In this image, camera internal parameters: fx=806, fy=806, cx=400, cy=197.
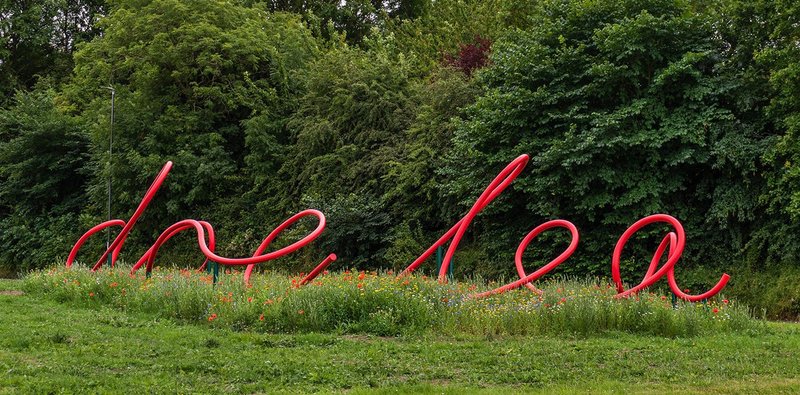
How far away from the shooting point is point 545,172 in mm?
19766

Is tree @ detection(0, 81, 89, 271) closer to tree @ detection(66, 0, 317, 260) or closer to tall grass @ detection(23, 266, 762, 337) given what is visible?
tree @ detection(66, 0, 317, 260)

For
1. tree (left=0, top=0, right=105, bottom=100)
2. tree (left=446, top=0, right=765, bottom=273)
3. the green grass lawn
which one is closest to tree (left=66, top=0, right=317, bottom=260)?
tree (left=0, top=0, right=105, bottom=100)

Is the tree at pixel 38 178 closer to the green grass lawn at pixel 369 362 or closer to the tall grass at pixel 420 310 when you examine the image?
the tall grass at pixel 420 310

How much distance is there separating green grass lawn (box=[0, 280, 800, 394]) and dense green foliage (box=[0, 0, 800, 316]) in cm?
772

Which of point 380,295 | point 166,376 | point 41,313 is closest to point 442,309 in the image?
point 380,295

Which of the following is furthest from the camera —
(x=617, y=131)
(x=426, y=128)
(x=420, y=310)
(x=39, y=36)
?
(x=39, y=36)

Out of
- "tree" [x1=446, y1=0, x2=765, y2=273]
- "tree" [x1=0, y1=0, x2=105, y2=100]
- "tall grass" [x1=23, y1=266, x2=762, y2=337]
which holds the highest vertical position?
"tree" [x1=0, y1=0, x2=105, y2=100]

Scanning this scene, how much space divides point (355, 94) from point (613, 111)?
9.38m

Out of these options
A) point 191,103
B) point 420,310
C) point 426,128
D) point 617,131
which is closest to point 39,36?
point 191,103

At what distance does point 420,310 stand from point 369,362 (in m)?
2.85

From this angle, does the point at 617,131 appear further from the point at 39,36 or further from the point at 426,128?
the point at 39,36

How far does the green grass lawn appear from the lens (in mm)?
7461

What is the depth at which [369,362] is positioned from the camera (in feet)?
28.1

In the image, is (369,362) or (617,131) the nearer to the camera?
(369,362)
